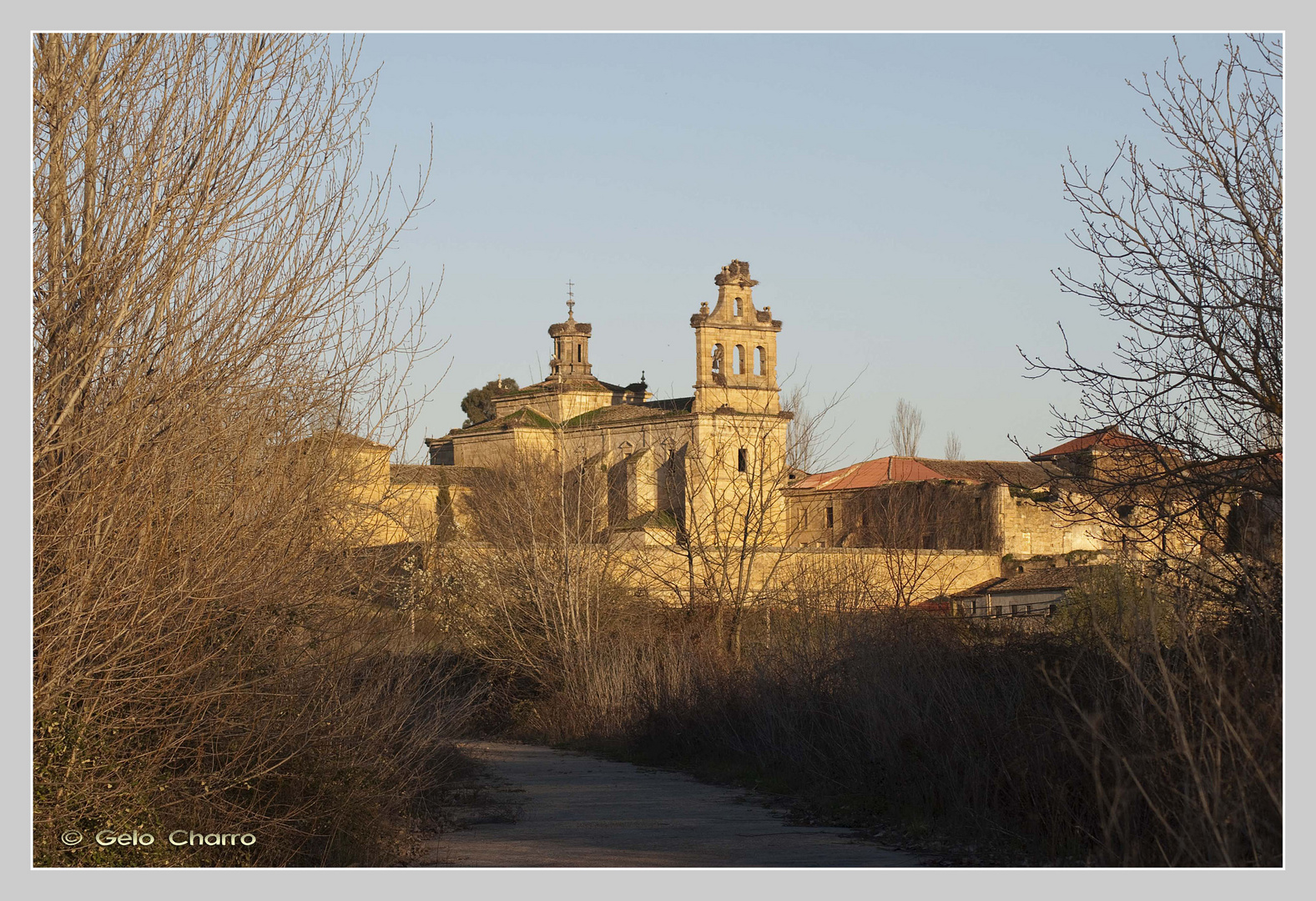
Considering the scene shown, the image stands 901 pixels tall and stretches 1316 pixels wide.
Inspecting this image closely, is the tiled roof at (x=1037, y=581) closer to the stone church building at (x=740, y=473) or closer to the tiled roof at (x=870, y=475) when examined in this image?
the stone church building at (x=740, y=473)

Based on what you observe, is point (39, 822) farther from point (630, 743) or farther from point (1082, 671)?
point (630, 743)

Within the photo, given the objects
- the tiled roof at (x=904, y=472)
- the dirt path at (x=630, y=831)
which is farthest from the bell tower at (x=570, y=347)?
the dirt path at (x=630, y=831)

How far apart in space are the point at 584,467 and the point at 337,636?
1485cm

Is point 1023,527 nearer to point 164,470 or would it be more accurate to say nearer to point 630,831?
point 630,831

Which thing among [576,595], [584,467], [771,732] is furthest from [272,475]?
[584,467]

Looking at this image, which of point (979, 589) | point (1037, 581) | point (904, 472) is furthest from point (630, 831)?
point (904, 472)

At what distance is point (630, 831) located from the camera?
10.6m

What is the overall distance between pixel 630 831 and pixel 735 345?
1733 inches

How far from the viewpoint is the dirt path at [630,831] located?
9.05 meters

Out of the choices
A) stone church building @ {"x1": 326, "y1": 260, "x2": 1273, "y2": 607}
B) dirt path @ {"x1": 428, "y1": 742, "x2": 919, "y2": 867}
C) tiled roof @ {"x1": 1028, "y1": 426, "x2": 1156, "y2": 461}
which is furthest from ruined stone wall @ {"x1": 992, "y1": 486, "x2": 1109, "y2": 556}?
tiled roof @ {"x1": 1028, "y1": 426, "x2": 1156, "y2": 461}

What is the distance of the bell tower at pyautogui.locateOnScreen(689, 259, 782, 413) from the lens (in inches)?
2087

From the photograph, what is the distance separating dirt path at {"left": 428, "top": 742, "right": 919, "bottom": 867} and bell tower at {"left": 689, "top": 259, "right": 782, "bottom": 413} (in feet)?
126

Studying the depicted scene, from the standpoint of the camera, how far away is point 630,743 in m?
17.3

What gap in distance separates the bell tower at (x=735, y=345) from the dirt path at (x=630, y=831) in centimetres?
3838
